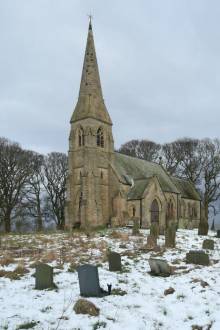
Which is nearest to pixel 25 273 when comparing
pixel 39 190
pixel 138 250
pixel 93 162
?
pixel 138 250

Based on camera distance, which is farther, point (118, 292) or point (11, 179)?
point (11, 179)

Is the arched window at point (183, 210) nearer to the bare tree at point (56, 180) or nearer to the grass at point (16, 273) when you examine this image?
the bare tree at point (56, 180)

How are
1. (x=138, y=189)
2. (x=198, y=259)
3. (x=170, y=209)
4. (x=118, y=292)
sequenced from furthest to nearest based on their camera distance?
(x=170, y=209)
(x=138, y=189)
(x=198, y=259)
(x=118, y=292)

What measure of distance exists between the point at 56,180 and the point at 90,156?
14329mm

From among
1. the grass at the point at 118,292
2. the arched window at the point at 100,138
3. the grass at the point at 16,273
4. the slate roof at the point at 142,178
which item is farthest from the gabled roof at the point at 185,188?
the grass at the point at 118,292

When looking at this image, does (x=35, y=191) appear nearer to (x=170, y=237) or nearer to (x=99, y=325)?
(x=170, y=237)

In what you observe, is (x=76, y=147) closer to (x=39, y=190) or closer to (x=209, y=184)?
(x=39, y=190)

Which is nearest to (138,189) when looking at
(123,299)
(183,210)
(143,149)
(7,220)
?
(183,210)

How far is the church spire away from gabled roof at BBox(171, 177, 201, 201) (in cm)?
1534

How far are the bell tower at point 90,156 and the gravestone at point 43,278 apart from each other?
74.9 feet

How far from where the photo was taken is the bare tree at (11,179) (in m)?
39.9

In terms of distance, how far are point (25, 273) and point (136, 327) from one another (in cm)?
506

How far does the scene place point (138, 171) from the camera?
42156 millimetres

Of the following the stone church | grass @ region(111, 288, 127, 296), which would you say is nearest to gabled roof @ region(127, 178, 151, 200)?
the stone church
